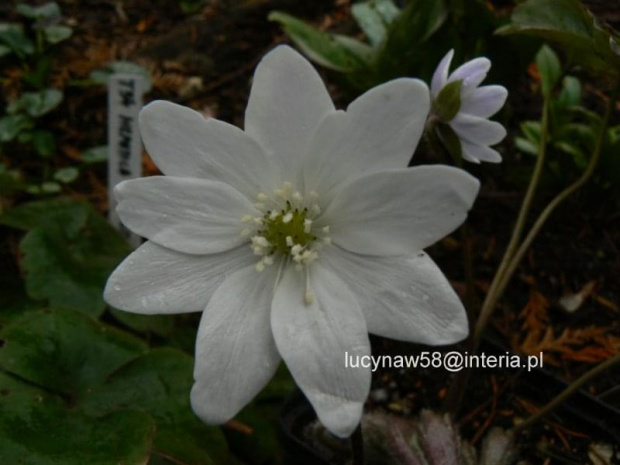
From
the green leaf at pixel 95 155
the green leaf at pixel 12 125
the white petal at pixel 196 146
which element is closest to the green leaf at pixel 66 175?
the green leaf at pixel 95 155

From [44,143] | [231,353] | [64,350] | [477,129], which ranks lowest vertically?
[44,143]

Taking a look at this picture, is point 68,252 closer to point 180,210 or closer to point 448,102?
point 180,210

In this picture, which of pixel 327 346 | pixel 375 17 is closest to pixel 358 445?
pixel 327 346

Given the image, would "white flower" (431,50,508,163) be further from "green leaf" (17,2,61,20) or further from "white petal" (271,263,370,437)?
"green leaf" (17,2,61,20)

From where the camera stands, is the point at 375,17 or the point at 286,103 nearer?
the point at 286,103

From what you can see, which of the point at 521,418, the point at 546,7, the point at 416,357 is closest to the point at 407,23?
the point at 546,7

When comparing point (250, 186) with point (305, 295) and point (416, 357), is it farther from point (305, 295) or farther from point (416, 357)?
point (416, 357)
